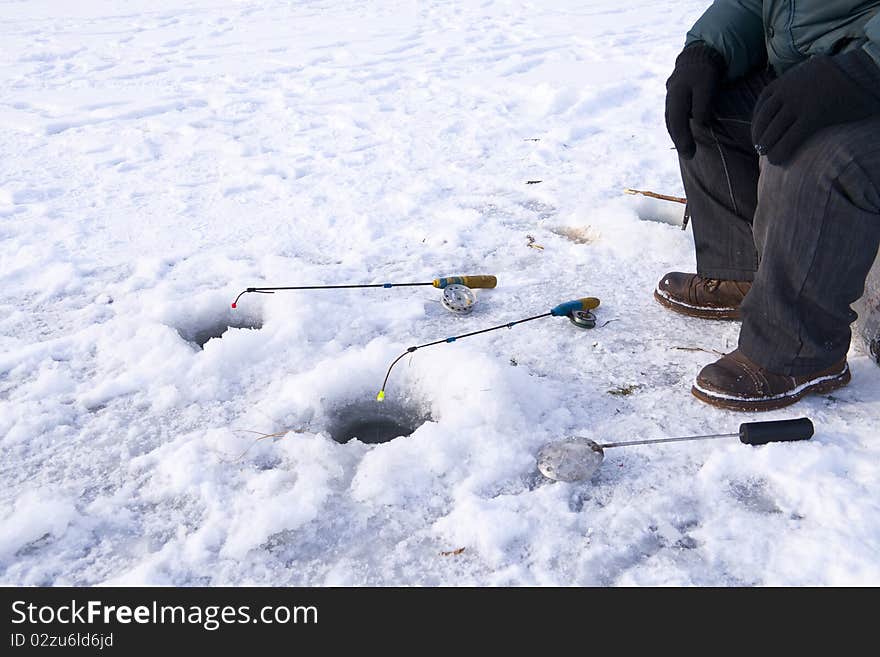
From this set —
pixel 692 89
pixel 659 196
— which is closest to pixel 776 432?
pixel 692 89

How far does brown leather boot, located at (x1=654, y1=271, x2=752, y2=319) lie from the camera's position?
9.07 feet

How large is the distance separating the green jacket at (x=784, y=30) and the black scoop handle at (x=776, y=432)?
100 centimetres

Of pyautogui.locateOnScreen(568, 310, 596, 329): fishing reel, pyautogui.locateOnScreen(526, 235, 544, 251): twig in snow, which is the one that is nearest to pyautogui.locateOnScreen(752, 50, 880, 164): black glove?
pyautogui.locateOnScreen(568, 310, 596, 329): fishing reel

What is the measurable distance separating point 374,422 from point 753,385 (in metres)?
1.21

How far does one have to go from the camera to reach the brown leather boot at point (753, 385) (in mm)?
2246

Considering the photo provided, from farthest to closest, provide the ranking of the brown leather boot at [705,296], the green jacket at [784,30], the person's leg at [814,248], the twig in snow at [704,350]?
the brown leather boot at [705,296], the twig in snow at [704,350], the green jacket at [784,30], the person's leg at [814,248]

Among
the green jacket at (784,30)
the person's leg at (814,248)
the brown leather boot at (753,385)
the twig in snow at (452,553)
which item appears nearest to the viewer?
the twig in snow at (452,553)

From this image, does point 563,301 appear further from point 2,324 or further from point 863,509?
point 2,324

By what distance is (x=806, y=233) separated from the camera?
2037mm

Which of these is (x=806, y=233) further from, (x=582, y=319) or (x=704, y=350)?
(x=582, y=319)

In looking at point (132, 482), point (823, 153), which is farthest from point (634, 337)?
A: point (132, 482)

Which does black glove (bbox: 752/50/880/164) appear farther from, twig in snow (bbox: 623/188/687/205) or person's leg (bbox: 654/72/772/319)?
twig in snow (bbox: 623/188/687/205)

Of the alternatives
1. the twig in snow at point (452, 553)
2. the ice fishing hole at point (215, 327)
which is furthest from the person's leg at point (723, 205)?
the ice fishing hole at point (215, 327)

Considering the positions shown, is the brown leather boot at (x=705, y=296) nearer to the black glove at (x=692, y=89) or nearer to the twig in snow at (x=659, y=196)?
the black glove at (x=692, y=89)
